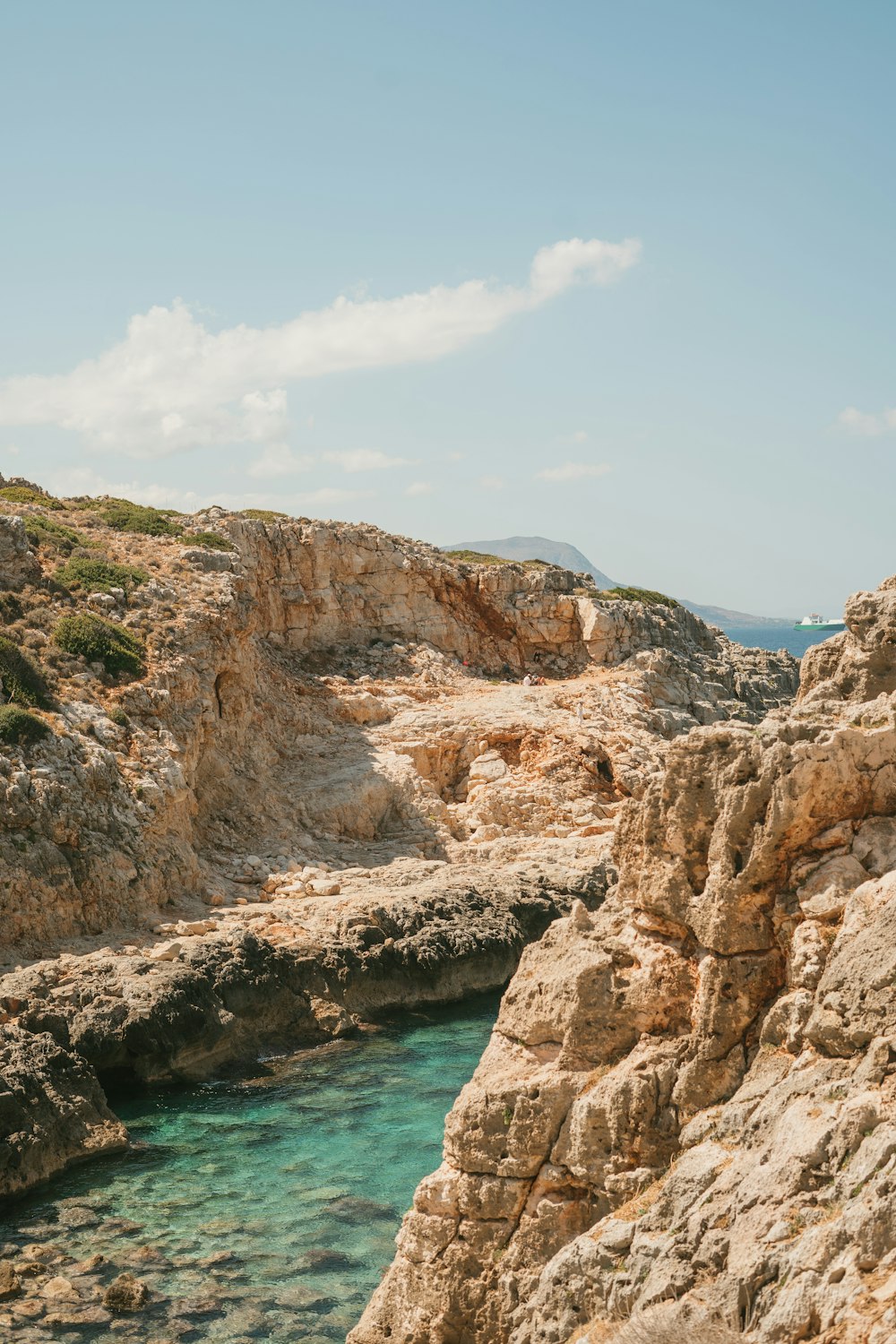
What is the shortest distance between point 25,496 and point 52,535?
8.87 metres

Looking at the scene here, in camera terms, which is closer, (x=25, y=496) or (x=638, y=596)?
(x=25, y=496)

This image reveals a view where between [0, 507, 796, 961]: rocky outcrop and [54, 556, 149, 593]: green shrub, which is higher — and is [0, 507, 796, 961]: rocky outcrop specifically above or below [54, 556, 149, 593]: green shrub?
below

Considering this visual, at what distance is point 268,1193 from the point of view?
21469mm

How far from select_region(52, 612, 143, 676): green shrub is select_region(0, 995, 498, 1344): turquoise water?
13.3 metres

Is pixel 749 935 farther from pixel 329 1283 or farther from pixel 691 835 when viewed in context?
pixel 329 1283

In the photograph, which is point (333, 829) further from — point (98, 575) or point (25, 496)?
point (25, 496)

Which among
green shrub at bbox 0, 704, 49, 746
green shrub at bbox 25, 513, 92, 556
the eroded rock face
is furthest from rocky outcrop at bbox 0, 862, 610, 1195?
green shrub at bbox 25, 513, 92, 556

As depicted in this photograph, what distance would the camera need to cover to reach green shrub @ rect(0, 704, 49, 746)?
3025cm

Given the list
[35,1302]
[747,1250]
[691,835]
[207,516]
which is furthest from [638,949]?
[207,516]

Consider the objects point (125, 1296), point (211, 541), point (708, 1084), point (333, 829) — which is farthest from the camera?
point (211, 541)

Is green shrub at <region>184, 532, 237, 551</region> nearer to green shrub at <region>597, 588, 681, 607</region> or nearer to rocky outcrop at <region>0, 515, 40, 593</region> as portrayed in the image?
rocky outcrop at <region>0, 515, 40, 593</region>

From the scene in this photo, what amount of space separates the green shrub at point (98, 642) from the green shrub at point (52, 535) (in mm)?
5725

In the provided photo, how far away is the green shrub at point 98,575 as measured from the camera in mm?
39812

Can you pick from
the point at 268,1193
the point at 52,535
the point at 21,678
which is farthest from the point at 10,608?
the point at 268,1193
